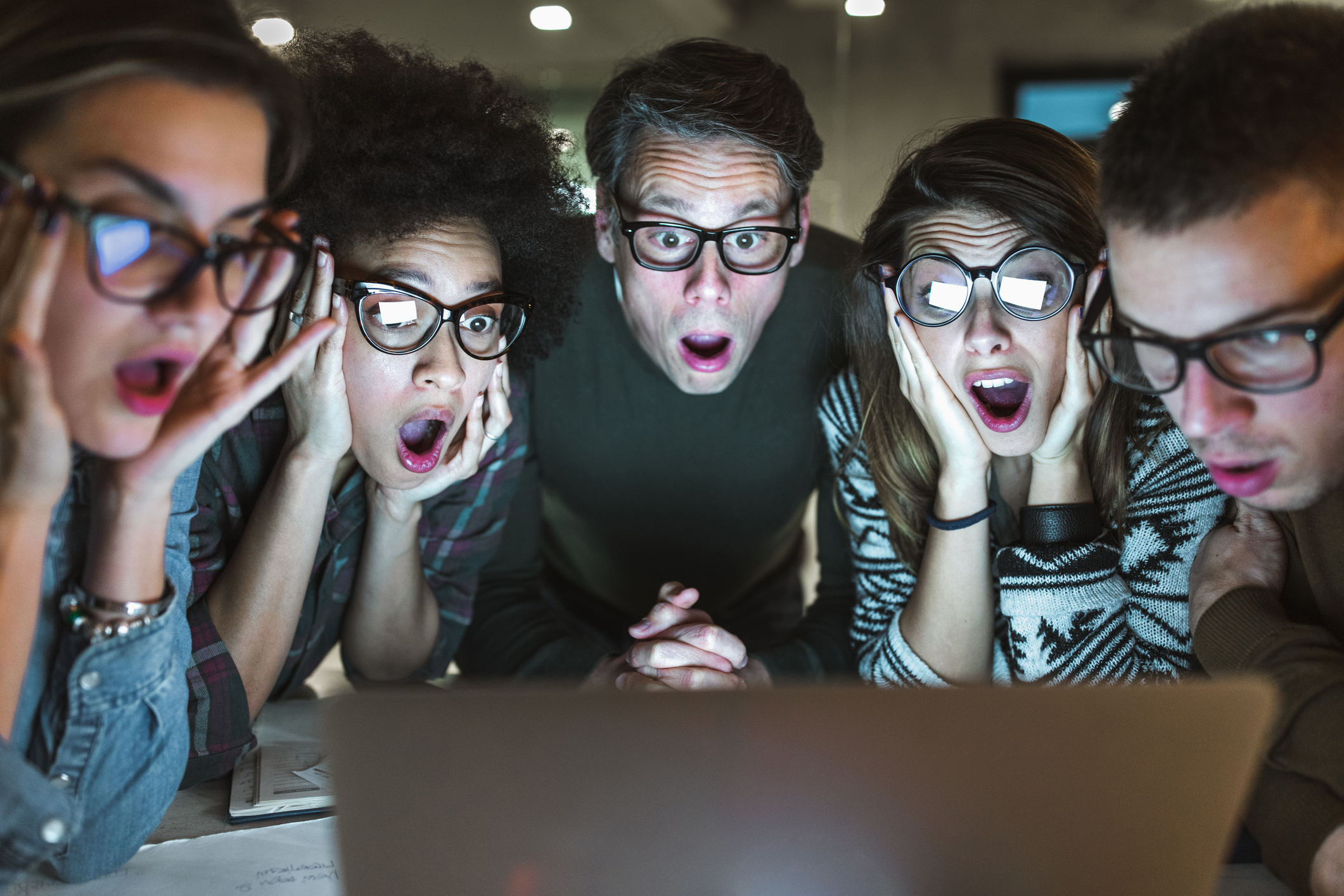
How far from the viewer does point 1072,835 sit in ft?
2.34

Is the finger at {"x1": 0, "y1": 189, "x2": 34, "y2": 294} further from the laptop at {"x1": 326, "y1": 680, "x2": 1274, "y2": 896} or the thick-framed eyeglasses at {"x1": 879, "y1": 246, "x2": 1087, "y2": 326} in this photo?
the thick-framed eyeglasses at {"x1": 879, "y1": 246, "x2": 1087, "y2": 326}

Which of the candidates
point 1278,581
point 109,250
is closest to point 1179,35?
point 1278,581

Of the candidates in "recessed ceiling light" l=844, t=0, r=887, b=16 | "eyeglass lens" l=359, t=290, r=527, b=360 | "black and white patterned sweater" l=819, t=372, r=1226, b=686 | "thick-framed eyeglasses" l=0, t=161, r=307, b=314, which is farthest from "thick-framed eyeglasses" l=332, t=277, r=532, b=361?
"recessed ceiling light" l=844, t=0, r=887, b=16

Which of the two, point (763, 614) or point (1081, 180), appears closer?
point (1081, 180)

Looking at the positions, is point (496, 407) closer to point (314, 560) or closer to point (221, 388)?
point (314, 560)

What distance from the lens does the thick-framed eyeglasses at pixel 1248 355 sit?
2.94ft

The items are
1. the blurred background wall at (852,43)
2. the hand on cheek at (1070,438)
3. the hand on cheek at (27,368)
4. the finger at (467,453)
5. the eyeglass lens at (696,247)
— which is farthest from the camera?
the blurred background wall at (852,43)

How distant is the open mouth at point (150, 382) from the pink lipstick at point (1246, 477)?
104 centimetres

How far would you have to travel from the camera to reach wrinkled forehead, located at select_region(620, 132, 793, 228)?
5.35 feet

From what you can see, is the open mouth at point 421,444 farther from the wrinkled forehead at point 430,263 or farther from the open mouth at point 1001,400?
the open mouth at point 1001,400

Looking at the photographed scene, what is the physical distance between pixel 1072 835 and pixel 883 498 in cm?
95

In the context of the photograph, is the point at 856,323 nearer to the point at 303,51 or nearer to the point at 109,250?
the point at 303,51

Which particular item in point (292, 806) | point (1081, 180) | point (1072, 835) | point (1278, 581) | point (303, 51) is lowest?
point (292, 806)

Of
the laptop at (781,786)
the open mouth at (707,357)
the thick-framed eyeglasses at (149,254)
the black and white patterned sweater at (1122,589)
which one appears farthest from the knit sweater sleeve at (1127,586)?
the thick-framed eyeglasses at (149,254)
